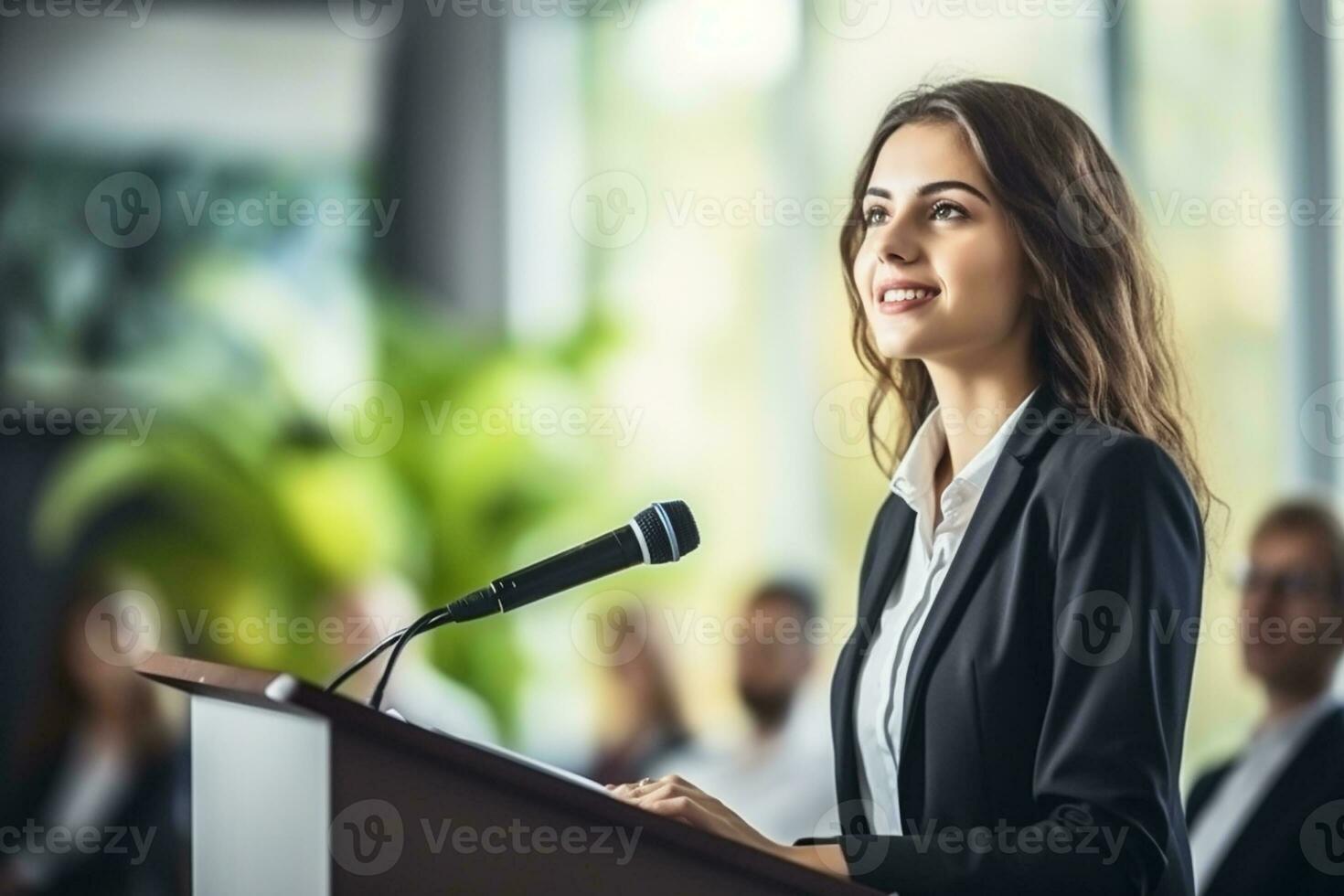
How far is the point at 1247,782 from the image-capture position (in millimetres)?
3146

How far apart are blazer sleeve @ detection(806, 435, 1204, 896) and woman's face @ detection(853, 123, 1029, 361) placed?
24cm

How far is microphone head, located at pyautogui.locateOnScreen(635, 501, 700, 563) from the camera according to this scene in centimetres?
163

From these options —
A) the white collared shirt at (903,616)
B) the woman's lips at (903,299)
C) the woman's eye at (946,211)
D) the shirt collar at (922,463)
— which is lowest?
the white collared shirt at (903,616)

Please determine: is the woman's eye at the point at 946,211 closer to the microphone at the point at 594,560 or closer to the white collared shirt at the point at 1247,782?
the microphone at the point at 594,560

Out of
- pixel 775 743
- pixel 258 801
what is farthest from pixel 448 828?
pixel 775 743

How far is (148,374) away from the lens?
18.7ft

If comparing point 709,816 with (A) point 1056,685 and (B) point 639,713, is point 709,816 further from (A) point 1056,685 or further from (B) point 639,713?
(B) point 639,713

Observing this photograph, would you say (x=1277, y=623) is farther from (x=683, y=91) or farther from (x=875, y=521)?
(x=683, y=91)

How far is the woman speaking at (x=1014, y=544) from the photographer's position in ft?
4.86

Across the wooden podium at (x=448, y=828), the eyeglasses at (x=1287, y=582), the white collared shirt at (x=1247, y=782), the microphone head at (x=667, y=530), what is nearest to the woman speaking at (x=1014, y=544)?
the wooden podium at (x=448, y=828)

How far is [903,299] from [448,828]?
861 millimetres

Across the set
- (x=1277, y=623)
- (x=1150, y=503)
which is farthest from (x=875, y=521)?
(x=1277, y=623)

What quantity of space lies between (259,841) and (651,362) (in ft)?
15.7

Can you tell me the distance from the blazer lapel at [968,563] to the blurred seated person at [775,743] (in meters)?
2.67
